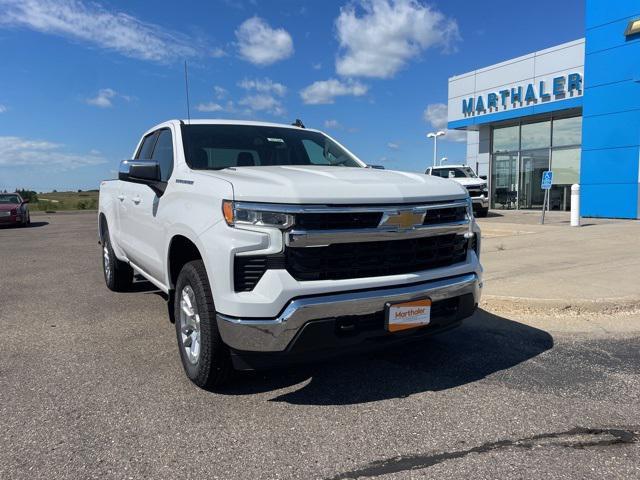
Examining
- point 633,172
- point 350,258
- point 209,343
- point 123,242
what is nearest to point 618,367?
point 350,258

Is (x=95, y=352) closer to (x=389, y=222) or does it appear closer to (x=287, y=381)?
(x=287, y=381)

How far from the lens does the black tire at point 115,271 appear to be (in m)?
6.62

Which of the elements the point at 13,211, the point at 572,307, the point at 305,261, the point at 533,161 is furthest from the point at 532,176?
the point at 305,261

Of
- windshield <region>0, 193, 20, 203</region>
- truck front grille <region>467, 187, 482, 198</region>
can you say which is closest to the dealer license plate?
truck front grille <region>467, 187, 482, 198</region>

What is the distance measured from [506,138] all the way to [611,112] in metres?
6.83

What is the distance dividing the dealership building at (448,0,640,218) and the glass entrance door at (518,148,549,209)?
5 cm

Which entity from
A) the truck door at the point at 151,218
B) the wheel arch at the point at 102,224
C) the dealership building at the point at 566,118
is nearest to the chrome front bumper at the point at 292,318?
the truck door at the point at 151,218

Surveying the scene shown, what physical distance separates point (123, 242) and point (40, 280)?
3234 millimetres

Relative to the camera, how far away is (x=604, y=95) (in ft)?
58.2

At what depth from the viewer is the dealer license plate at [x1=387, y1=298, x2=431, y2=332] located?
10.3 ft

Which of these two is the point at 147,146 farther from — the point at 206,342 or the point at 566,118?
the point at 566,118

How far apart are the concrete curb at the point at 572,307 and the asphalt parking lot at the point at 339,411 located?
483 millimetres

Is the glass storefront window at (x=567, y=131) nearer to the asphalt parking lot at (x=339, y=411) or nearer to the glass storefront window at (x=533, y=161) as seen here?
the glass storefront window at (x=533, y=161)

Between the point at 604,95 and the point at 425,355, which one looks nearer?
the point at 425,355
